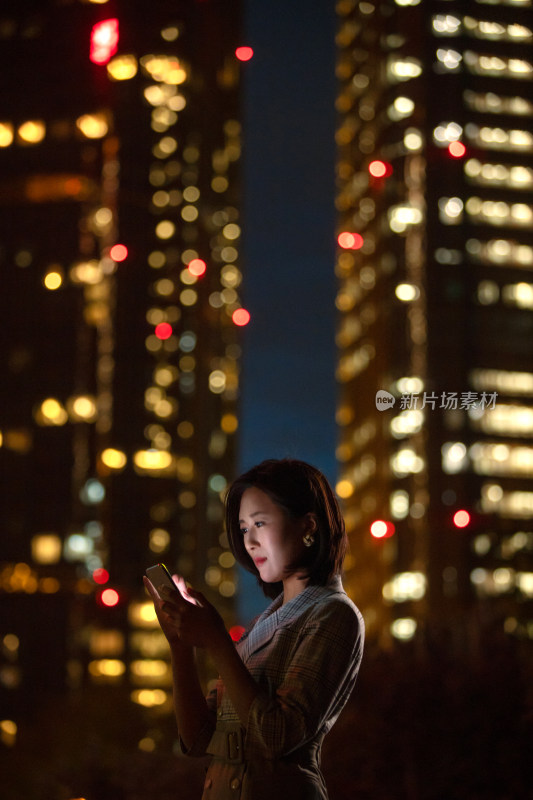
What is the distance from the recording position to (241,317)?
5820mm

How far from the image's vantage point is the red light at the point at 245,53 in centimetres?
587

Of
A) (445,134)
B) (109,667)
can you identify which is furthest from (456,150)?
(109,667)

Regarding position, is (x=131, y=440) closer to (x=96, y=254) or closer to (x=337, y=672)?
(x=96, y=254)

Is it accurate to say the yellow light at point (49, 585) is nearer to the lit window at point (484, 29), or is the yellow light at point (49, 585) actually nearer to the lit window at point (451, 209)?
the lit window at point (451, 209)

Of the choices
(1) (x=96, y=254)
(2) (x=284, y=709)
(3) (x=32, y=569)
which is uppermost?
(1) (x=96, y=254)

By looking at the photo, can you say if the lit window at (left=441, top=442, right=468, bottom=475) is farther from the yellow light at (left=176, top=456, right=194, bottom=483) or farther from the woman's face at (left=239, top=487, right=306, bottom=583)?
the woman's face at (left=239, top=487, right=306, bottom=583)

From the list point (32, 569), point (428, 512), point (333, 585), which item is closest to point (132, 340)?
point (32, 569)

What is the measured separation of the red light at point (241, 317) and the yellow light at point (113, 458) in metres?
42.3

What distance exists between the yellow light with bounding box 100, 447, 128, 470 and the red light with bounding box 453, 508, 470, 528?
4262 cm

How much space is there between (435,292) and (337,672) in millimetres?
46905

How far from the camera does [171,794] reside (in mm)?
6816

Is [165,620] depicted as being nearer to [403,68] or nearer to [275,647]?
[275,647]

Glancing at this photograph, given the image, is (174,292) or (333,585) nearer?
(333,585)

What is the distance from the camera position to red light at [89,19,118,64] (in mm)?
6371
